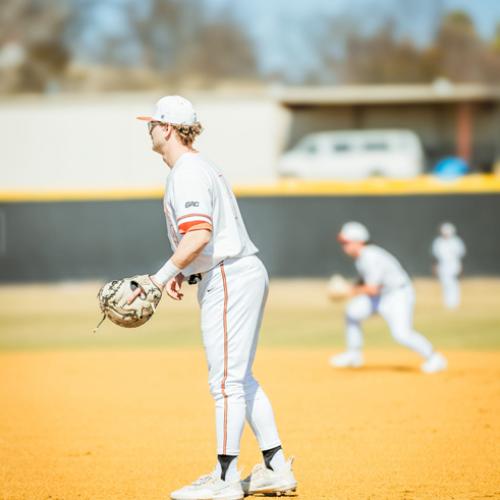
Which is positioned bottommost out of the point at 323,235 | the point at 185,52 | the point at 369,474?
the point at 369,474

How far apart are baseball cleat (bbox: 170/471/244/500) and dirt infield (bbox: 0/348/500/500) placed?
1.12 feet

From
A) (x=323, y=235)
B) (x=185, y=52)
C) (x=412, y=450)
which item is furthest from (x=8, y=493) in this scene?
(x=185, y=52)

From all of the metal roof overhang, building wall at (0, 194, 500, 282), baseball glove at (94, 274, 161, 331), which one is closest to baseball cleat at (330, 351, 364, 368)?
baseball glove at (94, 274, 161, 331)

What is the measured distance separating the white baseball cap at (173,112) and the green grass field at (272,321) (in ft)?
28.6

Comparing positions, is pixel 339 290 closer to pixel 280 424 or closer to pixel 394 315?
pixel 394 315

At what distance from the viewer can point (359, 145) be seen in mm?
33969

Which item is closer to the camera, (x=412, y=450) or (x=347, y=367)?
(x=412, y=450)

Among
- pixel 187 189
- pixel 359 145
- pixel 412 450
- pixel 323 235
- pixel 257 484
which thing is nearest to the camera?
pixel 187 189

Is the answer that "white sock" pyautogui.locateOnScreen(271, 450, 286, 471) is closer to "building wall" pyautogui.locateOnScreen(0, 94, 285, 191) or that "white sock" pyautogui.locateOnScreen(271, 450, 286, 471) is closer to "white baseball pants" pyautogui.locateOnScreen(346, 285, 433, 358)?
"white baseball pants" pyautogui.locateOnScreen(346, 285, 433, 358)

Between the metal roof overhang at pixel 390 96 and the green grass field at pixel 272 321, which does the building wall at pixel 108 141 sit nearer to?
the metal roof overhang at pixel 390 96

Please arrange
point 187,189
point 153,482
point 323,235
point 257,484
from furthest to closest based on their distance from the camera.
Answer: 1. point 323,235
2. point 153,482
3. point 257,484
4. point 187,189

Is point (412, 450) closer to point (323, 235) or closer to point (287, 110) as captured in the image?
point (323, 235)

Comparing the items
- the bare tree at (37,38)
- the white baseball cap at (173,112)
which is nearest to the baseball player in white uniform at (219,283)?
the white baseball cap at (173,112)

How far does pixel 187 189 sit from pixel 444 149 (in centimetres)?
3445
